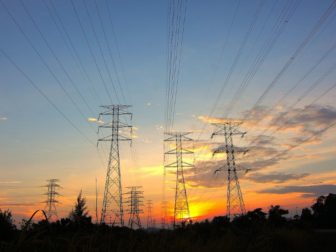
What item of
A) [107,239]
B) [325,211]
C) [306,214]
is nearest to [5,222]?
[107,239]

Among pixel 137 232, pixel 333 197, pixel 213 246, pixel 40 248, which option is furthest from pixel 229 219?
pixel 40 248

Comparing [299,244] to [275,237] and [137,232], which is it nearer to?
[275,237]

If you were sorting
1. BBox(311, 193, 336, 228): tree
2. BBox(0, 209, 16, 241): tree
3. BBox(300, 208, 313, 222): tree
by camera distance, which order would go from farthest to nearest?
BBox(300, 208, 313, 222): tree < BBox(311, 193, 336, 228): tree < BBox(0, 209, 16, 241): tree

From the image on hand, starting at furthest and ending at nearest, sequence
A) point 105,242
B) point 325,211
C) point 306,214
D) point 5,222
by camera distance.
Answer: point 306,214 → point 325,211 → point 5,222 → point 105,242

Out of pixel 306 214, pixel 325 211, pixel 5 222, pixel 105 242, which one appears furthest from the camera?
pixel 306 214

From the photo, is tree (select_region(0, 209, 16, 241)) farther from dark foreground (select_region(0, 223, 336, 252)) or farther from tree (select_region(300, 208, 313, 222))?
tree (select_region(300, 208, 313, 222))

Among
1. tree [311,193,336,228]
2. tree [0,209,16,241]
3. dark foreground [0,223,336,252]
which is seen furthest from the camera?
tree [311,193,336,228]

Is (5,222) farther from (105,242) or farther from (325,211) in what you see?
(325,211)

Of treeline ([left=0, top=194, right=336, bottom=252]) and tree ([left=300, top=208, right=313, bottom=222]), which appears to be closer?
treeline ([left=0, top=194, right=336, bottom=252])

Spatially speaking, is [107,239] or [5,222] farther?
[5,222]

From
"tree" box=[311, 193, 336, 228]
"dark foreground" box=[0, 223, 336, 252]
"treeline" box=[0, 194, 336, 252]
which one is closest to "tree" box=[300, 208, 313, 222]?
Result: "tree" box=[311, 193, 336, 228]

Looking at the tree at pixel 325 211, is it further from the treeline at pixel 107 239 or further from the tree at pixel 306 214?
the treeline at pixel 107 239

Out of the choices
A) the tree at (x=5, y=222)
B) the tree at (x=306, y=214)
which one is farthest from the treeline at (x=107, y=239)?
the tree at (x=306, y=214)

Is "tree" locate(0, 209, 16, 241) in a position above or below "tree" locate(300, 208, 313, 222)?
below
